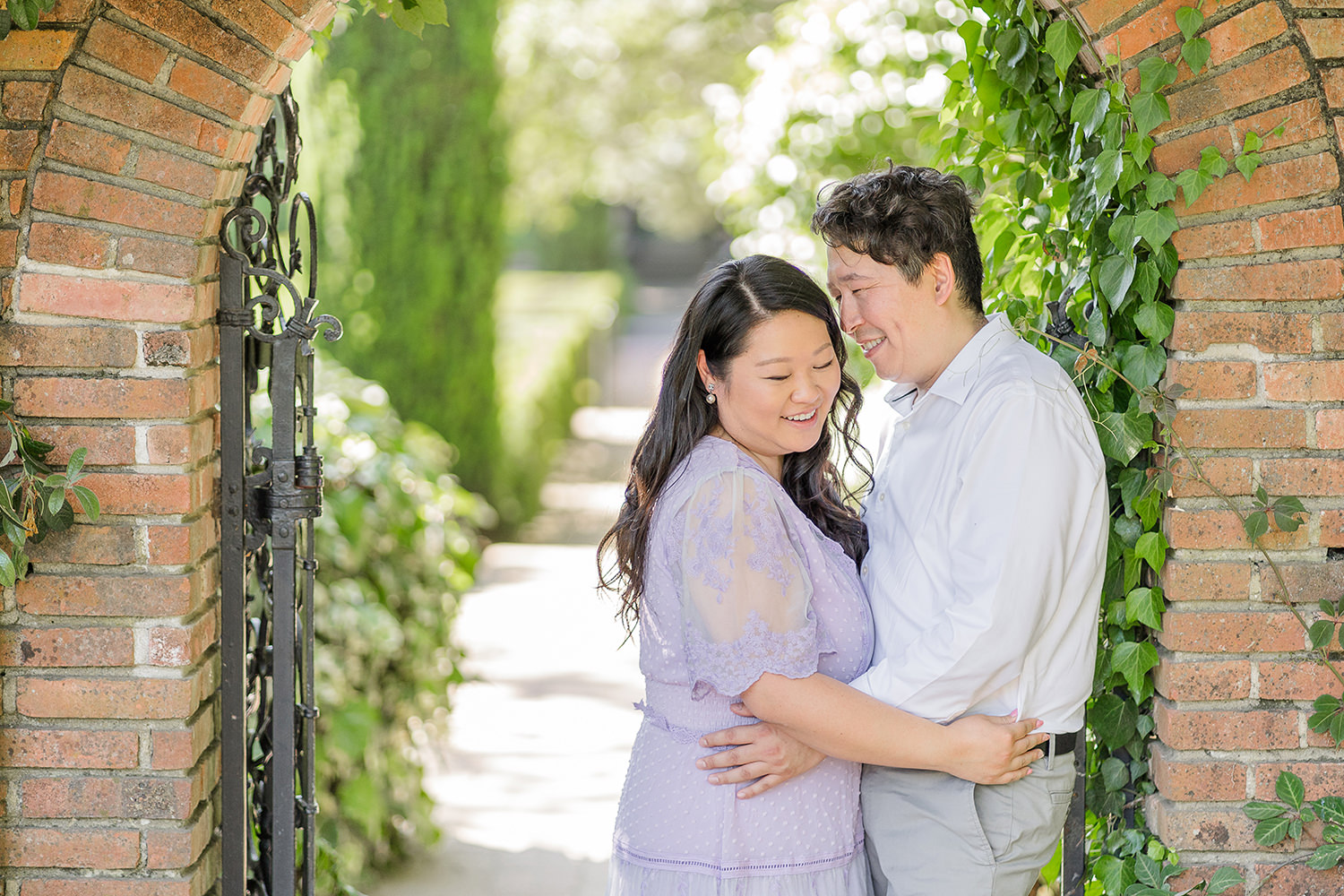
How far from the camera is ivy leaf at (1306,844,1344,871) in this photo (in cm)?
213

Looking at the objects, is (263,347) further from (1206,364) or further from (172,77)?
(1206,364)

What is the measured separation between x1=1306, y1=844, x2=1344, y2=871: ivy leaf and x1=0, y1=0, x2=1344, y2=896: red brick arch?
0.09 meters

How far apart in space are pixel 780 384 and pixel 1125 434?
634mm

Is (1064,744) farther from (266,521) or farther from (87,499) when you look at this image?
(87,499)

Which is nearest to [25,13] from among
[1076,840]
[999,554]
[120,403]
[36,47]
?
[36,47]

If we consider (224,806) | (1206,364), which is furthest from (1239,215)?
(224,806)

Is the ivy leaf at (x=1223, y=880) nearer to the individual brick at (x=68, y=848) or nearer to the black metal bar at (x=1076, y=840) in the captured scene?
the black metal bar at (x=1076, y=840)

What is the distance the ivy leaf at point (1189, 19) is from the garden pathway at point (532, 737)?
1.48m

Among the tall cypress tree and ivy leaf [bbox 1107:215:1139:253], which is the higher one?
the tall cypress tree

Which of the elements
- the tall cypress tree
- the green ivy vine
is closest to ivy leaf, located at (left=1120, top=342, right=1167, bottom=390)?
the green ivy vine

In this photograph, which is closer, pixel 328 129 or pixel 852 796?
pixel 852 796

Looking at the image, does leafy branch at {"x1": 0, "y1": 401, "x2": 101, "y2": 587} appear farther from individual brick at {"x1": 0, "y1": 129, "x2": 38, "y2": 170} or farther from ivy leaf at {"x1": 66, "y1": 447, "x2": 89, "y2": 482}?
individual brick at {"x1": 0, "y1": 129, "x2": 38, "y2": 170}

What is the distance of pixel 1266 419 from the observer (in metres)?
2.16

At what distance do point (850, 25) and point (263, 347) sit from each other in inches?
140
